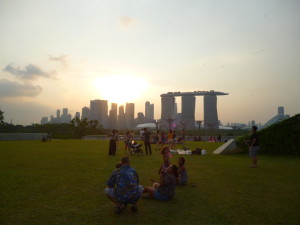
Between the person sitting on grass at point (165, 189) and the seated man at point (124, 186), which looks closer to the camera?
the seated man at point (124, 186)

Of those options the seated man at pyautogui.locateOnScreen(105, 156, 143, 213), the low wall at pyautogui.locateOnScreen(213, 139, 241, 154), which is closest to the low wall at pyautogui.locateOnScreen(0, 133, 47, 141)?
the low wall at pyautogui.locateOnScreen(213, 139, 241, 154)

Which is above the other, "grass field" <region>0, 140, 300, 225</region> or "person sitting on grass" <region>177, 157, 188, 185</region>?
"person sitting on grass" <region>177, 157, 188, 185</region>

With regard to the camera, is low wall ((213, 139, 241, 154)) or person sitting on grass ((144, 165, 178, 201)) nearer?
person sitting on grass ((144, 165, 178, 201))

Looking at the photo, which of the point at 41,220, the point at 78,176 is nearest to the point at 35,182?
the point at 78,176

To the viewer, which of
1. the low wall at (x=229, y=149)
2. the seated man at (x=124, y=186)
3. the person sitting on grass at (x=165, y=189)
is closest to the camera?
the seated man at (x=124, y=186)

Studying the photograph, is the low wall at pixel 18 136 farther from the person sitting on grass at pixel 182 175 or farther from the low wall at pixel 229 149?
the person sitting on grass at pixel 182 175

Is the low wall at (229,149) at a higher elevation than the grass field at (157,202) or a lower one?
higher

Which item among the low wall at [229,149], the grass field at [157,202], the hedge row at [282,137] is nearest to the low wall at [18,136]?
the low wall at [229,149]

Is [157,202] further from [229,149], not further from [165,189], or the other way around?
[229,149]

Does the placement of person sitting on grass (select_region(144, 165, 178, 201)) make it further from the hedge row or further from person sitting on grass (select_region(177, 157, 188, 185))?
the hedge row

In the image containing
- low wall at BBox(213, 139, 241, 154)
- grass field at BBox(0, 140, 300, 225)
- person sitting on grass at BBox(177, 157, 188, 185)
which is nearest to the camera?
grass field at BBox(0, 140, 300, 225)

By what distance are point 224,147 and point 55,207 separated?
1622 cm

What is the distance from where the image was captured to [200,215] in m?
5.34

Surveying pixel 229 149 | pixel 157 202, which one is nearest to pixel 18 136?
pixel 229 149
